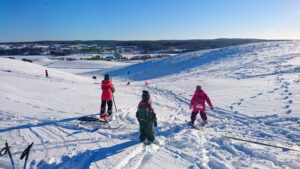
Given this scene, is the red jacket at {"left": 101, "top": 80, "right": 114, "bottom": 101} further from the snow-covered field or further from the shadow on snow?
the shadow on snow

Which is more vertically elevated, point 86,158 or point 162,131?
point 86,158

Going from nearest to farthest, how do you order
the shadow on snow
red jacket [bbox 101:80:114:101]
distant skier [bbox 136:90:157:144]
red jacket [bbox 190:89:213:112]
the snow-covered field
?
the shadow on snow < the snow-covered field < distant skier [bbox 136:90:157:144] < red jacket [bbox 190:89:213:112] < red jacket [bbox 101:80:114:101]

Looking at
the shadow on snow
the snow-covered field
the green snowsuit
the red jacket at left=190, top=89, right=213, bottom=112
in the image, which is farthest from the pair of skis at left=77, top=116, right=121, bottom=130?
the red jacket at left=190, top=89, right=213, bottom=112

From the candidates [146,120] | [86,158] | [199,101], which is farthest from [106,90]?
[86,158]

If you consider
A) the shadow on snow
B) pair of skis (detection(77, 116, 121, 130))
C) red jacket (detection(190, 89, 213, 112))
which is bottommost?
pair of skis (detection(77, 116, 121, 130))

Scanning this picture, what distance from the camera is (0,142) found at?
824 centimetres

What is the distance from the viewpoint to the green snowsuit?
8.34m

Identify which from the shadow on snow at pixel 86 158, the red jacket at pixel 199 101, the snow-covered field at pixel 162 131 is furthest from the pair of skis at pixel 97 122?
the red jacket at pixel 199 101

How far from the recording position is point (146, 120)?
333 inches

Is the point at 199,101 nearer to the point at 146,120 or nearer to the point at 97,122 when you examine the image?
the point at 146,120

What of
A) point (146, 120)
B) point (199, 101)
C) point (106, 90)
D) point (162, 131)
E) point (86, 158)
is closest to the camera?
point (86, 158)

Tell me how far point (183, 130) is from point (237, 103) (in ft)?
18.8

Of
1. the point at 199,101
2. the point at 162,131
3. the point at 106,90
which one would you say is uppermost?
the point at 106,90

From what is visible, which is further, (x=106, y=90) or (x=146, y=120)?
(x=106, y=90)
